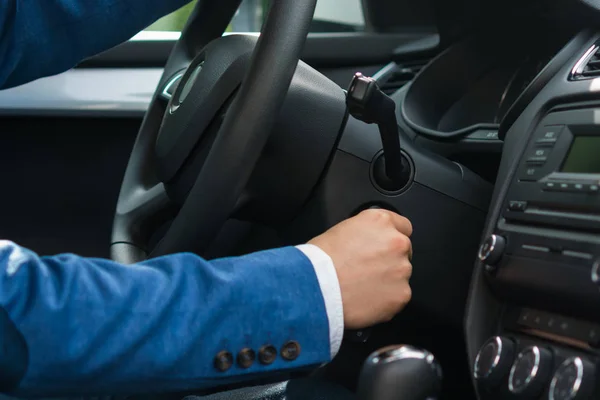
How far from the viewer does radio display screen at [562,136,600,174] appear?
76 centimetres

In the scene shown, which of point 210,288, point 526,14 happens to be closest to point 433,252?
point 210,288

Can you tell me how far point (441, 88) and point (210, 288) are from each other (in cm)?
66

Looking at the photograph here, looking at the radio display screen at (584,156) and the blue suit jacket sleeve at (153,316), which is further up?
the radio display screen at (584,156)

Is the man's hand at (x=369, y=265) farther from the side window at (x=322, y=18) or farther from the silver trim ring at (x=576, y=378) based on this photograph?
the side window at (x=322, y=18)

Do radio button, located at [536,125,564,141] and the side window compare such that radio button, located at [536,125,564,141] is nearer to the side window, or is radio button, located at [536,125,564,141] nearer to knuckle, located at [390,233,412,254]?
knuckle, located at [390,233,412,254]

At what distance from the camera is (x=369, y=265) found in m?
0.72

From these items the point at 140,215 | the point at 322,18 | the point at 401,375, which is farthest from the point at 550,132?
the point at 322,18

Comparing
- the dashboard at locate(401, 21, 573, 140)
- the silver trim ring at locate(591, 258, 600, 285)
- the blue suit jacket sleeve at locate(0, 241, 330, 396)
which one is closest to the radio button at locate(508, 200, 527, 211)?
the silver trim ring at locate(591, 258, 600, 285)

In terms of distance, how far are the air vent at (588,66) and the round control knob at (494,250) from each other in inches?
7.3

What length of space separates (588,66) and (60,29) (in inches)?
20.7

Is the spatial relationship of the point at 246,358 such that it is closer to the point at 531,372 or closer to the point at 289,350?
the point at 289,350

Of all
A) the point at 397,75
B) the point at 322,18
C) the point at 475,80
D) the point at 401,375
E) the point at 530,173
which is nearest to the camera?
the point at 401,375

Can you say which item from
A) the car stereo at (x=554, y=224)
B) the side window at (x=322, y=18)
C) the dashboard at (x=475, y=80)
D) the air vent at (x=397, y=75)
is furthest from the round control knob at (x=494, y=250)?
the side window at (x=322, y=18)

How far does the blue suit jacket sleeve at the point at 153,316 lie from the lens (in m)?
0.63
